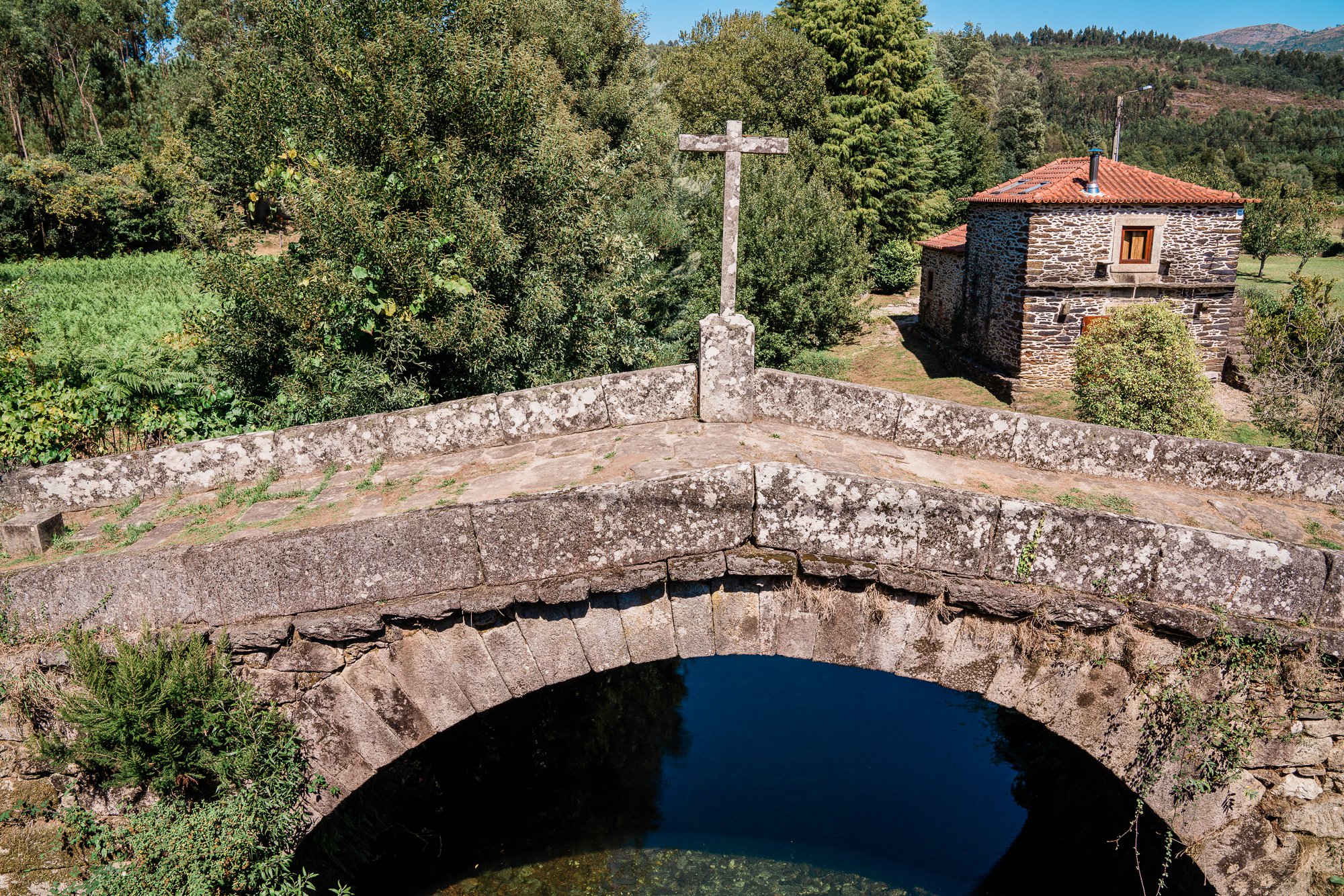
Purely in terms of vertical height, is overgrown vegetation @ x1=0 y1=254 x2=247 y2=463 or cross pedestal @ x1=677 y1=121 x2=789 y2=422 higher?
cross pedestal @ x1=677 y1=121 x2=789 y2=422

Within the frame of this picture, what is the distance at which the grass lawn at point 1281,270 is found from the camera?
3834 centimetres

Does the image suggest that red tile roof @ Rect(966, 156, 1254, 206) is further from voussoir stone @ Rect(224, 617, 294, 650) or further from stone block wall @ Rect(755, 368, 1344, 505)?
voussoir stone @ Rect(224, 617, 294, 650)

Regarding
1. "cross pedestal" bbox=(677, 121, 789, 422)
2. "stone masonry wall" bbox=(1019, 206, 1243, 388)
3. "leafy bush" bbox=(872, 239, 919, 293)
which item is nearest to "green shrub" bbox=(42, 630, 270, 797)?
"cross pedestal" bbox=(677, 121, 789, 422)

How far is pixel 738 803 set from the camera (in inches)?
364

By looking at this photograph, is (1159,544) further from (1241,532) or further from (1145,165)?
(1145,165)

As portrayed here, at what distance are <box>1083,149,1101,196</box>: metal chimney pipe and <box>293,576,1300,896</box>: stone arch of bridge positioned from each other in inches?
834

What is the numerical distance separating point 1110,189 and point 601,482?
74.3 ft

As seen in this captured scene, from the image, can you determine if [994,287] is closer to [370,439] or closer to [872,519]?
[872,519]

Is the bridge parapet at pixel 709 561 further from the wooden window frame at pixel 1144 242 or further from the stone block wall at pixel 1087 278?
the wooden window frame at pixel 1144 242

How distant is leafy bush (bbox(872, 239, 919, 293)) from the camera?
37.2 meters

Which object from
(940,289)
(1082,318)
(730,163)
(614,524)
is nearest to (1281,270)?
(940,289)

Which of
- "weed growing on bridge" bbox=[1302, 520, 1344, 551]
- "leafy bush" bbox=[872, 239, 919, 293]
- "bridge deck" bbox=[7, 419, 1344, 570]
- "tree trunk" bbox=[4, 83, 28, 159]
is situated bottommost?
"weed growing on bridge" bbox=[1302, 520, 1344, 551]

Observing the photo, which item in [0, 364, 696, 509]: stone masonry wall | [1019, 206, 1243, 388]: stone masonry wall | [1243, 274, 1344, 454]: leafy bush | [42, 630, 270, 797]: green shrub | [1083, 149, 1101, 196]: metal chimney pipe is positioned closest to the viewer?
[42, 630, 270, 797]: green shrub

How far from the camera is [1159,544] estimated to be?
5.12 metres
